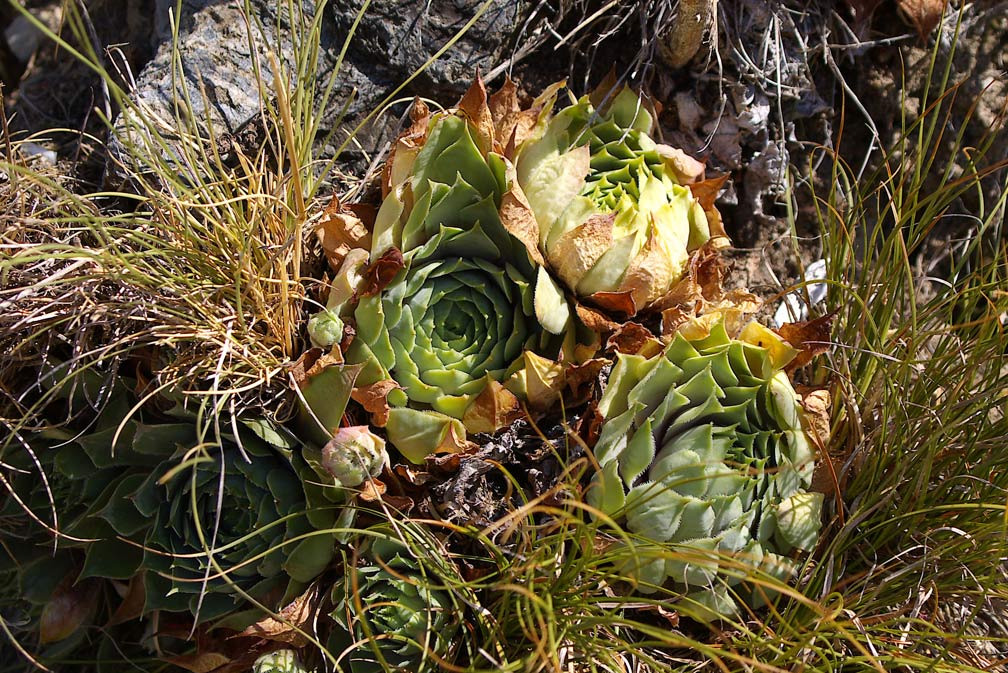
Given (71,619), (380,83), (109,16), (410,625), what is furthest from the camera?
(109,16)

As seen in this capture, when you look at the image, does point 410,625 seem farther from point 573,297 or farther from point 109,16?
point 109,16

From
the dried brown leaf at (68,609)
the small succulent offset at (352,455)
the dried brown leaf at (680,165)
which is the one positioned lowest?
the dried brown leaf at (68,609)

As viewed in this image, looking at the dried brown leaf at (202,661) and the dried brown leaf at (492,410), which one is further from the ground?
the dried brown leaf at (492,410)

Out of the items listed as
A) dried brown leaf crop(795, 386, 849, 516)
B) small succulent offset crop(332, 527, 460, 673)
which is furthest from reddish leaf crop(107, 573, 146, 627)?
dried brown leaf crop(795, 386, 849, 516)

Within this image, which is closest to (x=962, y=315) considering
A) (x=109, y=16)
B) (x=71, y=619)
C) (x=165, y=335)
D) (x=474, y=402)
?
(x=474, y=402)

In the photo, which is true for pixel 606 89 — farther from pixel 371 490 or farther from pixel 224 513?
pixel 224 513

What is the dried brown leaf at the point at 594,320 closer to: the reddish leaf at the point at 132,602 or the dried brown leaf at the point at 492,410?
the dried brown leaf at the point at 492,410

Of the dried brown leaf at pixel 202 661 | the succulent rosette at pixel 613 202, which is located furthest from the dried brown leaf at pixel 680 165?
the dried brown leaf at pixel 202 661

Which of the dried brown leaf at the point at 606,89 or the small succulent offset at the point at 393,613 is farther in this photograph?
the dried brown leaf at the point at 606,89

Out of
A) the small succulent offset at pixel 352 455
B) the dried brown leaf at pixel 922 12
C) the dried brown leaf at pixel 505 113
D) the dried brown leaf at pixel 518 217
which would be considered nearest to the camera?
the small succulent offset at pixel 352 455
